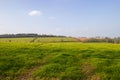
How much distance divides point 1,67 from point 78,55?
11.6 m

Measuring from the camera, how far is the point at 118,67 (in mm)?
25391

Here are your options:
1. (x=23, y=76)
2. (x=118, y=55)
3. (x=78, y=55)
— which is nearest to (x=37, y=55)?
(x=78, y=55)

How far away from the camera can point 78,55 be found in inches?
1253

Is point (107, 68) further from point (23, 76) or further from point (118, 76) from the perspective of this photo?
point (23, 76)

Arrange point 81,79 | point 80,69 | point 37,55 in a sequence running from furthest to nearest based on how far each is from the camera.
Answer: point 37,55
point 80,69
point 81,79

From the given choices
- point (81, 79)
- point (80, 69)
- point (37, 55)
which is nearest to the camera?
point (81, 79)

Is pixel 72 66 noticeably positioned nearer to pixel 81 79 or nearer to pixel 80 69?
pixel 80 69

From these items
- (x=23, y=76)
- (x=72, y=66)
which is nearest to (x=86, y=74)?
(x=72, y=66)

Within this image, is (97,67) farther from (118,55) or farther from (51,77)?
(118,55)

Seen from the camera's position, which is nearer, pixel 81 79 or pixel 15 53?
pixel 81 79

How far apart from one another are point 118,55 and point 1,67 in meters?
17.6

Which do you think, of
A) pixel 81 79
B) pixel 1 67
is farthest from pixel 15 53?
pixel 81 79

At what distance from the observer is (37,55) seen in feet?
104

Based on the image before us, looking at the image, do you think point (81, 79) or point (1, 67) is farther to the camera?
point (1, 67)
